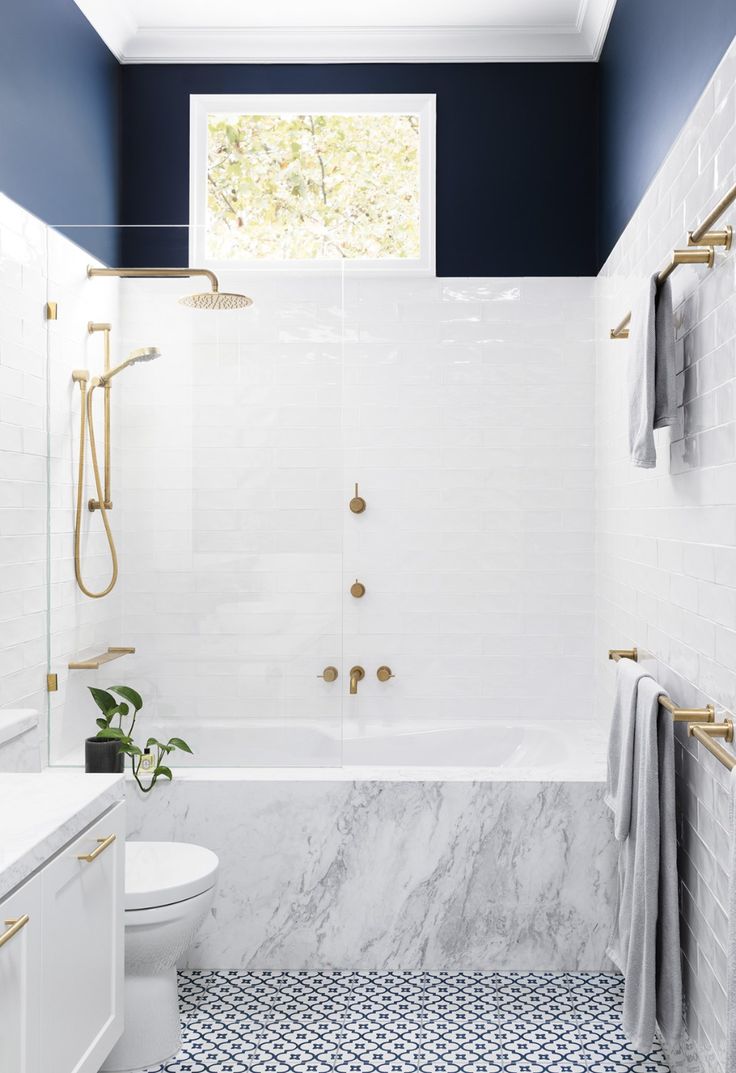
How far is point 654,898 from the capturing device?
2.20m

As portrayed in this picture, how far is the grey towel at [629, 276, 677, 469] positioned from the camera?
2240mm

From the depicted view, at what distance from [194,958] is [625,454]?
7.19ft

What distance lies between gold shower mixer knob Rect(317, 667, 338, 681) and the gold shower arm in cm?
129

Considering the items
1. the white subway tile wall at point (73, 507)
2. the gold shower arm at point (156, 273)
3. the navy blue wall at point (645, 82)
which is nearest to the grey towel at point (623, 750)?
the navy blue wall at point (645, 82)

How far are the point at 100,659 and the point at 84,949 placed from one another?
1.32 m

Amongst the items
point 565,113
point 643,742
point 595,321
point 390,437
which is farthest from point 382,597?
point 565,113

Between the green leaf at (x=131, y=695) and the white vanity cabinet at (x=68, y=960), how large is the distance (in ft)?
3.05

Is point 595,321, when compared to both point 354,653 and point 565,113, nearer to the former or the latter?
point 565,113

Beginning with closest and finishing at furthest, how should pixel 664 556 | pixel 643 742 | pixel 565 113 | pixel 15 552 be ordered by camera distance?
pixel 643 742, pixel 664 556, pixel 15 552, pixel 565 113

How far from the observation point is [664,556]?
2.58 meters

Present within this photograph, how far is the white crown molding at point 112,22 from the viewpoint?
3.42 m

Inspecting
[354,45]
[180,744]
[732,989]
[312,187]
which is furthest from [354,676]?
[354,45]

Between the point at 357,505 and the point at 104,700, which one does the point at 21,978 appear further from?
the point at 357,505

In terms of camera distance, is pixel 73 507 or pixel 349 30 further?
pixel 349 30
